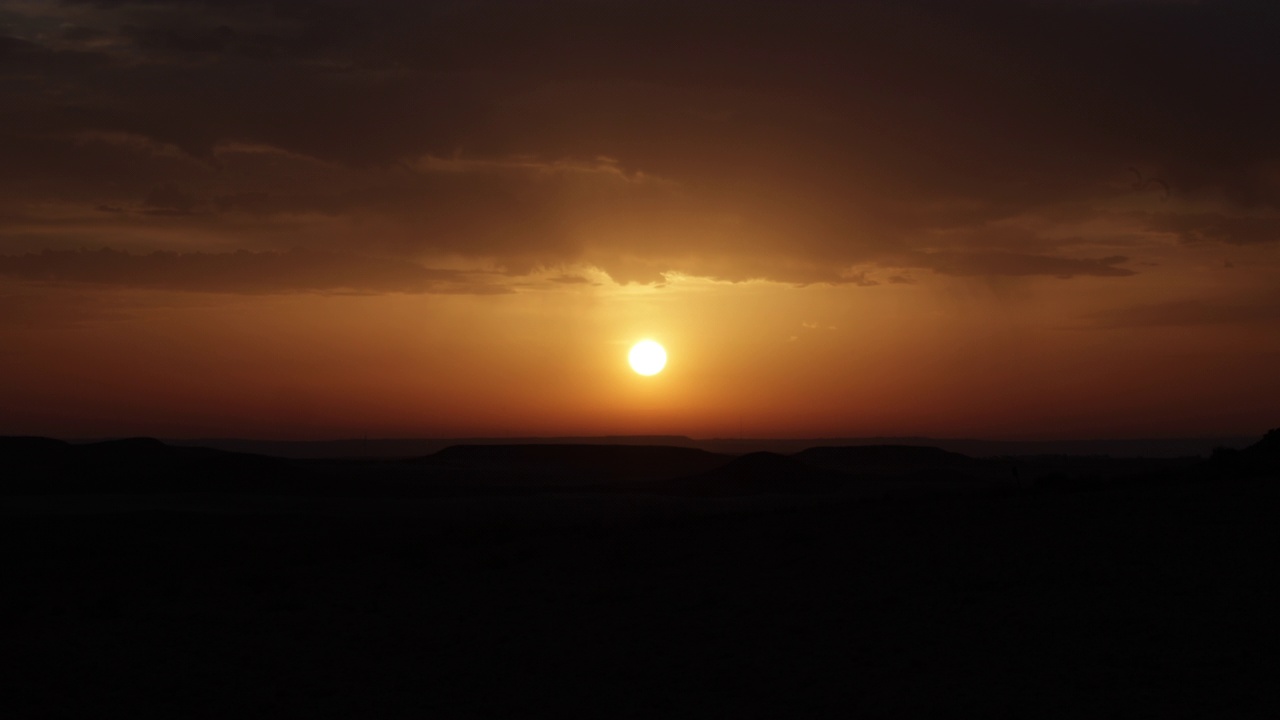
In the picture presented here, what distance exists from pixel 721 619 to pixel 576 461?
11190cm

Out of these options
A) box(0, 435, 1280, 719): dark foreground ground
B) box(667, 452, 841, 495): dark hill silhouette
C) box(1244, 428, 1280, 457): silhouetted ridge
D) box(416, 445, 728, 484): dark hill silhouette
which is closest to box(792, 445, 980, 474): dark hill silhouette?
box(416, 445, 728, 484): dark hill silhouette

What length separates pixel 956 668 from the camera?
1216cm

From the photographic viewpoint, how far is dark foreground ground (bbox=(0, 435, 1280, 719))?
11.8 m

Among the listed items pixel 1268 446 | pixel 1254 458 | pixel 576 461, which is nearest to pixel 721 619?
pixel 1254 458

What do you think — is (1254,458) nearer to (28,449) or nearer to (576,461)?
(28,449)

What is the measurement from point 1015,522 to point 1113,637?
7.53 meters

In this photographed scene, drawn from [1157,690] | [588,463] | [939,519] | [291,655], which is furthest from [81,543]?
[588,463]

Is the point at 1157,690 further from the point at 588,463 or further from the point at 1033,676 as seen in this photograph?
the point at 588,463

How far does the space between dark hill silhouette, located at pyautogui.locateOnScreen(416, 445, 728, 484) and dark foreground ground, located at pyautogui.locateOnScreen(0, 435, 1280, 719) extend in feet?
237

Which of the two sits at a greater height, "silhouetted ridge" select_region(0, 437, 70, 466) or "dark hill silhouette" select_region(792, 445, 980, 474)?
"silhouetted ridge" select_region(0, 437, 70, 466)

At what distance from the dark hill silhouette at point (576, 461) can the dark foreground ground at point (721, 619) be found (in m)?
72.1

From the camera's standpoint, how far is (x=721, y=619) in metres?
15.4

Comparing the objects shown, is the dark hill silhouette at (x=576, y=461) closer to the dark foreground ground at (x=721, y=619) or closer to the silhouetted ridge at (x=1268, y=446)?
the silhouetted ridge at (x=1268, y=446)

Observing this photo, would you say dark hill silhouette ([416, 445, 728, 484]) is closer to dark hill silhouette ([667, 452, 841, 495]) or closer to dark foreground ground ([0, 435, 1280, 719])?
dark hill silhouette ([667, 452, 841, 495])
